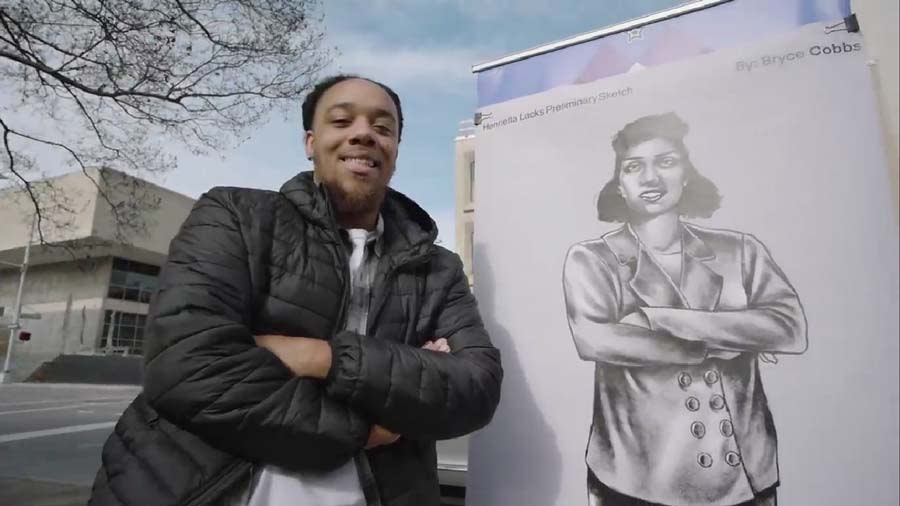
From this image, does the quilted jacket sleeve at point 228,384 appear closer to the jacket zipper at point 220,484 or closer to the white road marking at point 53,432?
the jacket zipper at point 220,484

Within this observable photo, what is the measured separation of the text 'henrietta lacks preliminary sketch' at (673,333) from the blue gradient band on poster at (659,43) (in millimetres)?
196

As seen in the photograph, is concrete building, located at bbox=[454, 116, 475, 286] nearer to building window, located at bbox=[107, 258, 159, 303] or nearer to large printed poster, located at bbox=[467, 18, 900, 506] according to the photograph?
large printed poster, located at bbox=[467, 18, 900, 506]

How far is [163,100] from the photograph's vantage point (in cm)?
A: 428

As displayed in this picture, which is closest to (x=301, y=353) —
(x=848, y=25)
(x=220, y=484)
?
(x=220, y=484)

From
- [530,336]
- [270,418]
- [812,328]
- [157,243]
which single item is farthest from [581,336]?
[157,243]

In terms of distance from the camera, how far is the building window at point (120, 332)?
23.5m

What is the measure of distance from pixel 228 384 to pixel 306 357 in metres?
0.15

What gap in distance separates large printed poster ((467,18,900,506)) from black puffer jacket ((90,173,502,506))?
315 millimetres

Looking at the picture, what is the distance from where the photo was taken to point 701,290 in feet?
3.97

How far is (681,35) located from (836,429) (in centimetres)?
99

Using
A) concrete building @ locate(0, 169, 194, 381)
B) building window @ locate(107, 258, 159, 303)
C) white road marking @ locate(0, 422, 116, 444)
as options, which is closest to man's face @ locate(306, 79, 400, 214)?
white road marking @ locate(0, 422, 116, 444)

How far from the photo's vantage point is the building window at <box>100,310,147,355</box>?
2347 centimetres

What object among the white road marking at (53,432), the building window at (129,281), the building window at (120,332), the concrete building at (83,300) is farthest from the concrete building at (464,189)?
the building window at (129,281)

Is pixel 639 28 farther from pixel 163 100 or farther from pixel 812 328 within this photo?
pixel 163 100
